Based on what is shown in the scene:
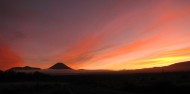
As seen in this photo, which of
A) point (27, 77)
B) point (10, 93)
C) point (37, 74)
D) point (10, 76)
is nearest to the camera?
point (10, 93)

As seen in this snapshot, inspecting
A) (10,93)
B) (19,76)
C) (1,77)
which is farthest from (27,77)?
(10,93)

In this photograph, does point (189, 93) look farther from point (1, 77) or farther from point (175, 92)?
point (1, 77)

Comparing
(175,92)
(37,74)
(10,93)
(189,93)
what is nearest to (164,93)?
(175,92)

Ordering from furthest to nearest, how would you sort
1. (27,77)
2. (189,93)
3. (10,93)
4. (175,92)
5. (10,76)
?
(27,77)
(10,76)
(10,93)
(175,92)
(189,93)

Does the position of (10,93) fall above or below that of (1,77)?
below

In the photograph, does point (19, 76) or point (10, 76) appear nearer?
point (10, 76)

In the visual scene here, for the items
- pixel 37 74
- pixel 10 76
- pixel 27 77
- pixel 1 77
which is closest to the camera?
pixel 1 77

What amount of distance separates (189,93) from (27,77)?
5942 inches

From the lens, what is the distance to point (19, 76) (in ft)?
565

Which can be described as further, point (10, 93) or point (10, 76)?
point (10, 76)

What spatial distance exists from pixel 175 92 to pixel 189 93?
3161 mm

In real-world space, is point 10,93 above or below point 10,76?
below

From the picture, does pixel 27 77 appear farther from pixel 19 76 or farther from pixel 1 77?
pixel 1 77

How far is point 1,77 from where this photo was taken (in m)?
150
